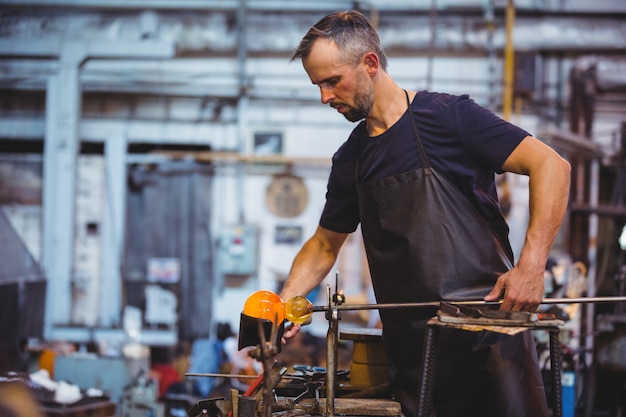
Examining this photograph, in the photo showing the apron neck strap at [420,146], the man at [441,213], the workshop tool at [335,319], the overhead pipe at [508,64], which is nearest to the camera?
the workshop tool at [335,319]

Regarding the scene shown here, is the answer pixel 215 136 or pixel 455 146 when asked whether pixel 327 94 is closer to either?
pixel 455 146

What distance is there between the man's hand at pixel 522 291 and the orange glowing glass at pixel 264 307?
0.67 metres

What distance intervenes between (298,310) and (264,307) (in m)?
0.14

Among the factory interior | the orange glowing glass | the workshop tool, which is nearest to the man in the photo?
the workshop tool

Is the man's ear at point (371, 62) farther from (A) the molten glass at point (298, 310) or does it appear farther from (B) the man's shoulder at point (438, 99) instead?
(A) the molten glass at point (298, 310)

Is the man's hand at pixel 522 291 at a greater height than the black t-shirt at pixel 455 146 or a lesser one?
lesser

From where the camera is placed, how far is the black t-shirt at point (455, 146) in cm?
217

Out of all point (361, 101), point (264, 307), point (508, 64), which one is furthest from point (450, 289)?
point (508, 64)

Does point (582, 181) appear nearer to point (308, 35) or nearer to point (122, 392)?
point (122, 392)

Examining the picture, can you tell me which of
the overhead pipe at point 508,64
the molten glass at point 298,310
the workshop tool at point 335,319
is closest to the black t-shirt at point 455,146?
the workshop tool at point 335,319

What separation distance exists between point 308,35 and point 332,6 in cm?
617

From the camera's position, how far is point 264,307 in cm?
212

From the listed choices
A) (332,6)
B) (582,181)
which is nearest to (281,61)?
(332,6)

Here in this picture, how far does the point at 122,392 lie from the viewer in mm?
5727
